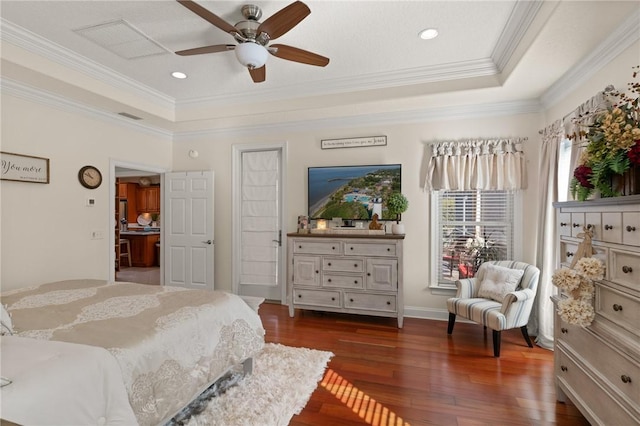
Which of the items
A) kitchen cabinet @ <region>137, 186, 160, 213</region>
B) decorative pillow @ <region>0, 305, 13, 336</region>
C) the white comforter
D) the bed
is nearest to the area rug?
the bed

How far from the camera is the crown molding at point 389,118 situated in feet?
12.4

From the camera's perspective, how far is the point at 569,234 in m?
2.14

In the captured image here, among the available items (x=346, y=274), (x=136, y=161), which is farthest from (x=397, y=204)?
(x=136, y=161)

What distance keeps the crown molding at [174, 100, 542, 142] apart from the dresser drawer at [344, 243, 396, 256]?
65.5 inches

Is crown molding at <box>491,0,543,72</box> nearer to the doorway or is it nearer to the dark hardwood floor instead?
the dark hardwood floor

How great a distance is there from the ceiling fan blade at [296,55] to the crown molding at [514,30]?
148 centimetres

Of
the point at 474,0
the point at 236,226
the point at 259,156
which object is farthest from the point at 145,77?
the point at 474,0

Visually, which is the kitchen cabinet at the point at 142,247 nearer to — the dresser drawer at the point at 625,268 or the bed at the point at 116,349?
the bed at the point at 116,349

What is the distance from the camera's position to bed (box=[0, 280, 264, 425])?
1.24 m

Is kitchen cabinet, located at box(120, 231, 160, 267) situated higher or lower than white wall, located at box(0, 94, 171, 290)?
lower

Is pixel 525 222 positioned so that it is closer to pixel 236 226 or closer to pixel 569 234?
pixel 569 234

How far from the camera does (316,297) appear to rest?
4.04 meters

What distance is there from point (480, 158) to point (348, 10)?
241cm

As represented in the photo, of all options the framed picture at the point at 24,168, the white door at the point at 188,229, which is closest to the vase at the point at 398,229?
the white door at the point at 188,229
